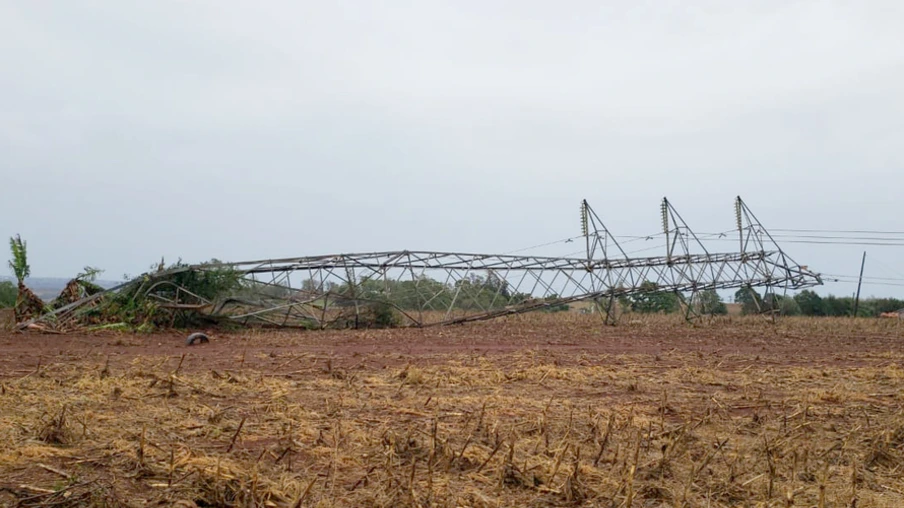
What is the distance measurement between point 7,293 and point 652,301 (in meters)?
34.4

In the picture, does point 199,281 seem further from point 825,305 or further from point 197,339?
point 825,305

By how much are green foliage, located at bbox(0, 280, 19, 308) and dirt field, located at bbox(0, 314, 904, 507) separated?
2099 centimetres

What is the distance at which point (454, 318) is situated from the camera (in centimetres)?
2580

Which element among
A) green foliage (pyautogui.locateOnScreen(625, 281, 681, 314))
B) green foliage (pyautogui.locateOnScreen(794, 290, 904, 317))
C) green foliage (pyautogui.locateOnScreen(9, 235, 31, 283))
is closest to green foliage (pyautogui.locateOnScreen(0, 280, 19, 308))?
green foliage (pyautogui.locateOnScreen(9, 235, 31, 283))

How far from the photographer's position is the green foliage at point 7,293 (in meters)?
31.2


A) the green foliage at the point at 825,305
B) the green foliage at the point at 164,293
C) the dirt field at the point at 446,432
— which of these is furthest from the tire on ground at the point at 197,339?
the green foliage at the point at 825,305

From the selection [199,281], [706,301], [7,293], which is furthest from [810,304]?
[7,293]

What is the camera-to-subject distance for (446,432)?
Result: 6547 millimetres

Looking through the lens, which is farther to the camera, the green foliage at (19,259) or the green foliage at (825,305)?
the green foliage at (825,305)

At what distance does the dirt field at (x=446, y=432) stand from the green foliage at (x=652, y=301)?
1436 centimetres

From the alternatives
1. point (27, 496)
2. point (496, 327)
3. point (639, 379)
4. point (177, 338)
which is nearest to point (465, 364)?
point (639, 379)

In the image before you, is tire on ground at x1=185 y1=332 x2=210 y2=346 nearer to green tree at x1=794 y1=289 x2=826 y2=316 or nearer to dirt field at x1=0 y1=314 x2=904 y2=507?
dirt field at x1=0 y1=314 x2=904 y2=507

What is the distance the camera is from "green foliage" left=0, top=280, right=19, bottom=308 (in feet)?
102

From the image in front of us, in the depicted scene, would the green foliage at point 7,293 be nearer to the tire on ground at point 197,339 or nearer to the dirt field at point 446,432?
the tire on ground at point 197,339
